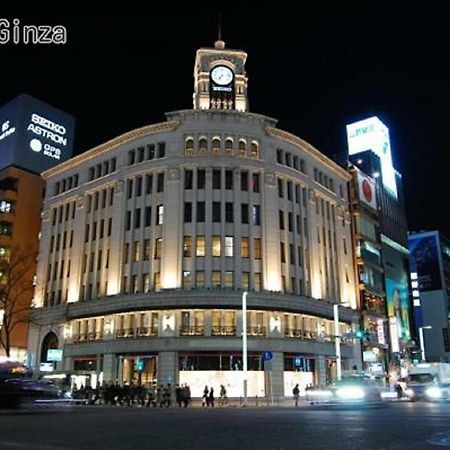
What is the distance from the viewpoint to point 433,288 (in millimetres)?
108188

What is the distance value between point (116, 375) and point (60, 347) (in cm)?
884

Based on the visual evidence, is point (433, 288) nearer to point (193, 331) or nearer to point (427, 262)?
point (427, 262)

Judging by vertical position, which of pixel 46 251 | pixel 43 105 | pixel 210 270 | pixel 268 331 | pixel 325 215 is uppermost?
pixel 43 105

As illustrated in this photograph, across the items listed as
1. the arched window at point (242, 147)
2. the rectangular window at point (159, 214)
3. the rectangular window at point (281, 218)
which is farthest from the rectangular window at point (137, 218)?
the rectangular window at point (281, 218)

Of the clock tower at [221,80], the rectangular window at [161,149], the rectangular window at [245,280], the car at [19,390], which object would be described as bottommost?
the car at [19,390]

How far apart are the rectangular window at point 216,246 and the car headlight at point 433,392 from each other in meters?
21.4

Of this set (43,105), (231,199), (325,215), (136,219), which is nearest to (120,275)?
(136,219)

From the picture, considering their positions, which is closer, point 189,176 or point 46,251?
point 189,176

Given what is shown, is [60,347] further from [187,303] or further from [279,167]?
[279,167]

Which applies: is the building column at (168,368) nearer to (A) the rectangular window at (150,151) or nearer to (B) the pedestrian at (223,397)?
(B) the pedestrian at (223,397)

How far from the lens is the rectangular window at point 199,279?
46.9 metres

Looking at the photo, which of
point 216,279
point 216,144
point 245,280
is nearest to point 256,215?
point 245,280

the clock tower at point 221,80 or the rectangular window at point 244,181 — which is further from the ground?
the clock tower at point 221,80

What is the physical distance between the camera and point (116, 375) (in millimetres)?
46969
